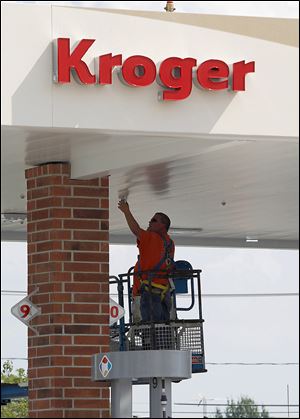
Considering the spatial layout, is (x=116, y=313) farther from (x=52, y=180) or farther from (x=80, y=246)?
(x=52, y=180)

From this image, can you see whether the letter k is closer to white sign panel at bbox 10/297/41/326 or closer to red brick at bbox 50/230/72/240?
red brick at bbox 50/230/72/240

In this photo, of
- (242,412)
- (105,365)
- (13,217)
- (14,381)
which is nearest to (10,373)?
(14,381)

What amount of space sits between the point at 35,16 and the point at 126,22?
0.92 meters

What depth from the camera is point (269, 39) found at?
16453mm

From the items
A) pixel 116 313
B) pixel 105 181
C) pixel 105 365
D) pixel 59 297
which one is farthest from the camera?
pixel 116 313

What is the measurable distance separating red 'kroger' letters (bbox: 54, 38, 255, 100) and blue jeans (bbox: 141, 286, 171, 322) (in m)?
2.86

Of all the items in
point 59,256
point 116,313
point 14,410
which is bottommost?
point 14,410

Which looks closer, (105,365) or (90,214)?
(105,365)

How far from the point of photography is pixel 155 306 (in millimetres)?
18250

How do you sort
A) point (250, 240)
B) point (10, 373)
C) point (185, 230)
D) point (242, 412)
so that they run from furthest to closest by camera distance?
point (10, 373) → point (242, 412) → point (250, 240) → point (185, 230)

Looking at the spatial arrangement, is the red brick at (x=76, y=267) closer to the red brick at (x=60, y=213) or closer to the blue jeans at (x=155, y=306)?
the red brick at (x=60, y=213)

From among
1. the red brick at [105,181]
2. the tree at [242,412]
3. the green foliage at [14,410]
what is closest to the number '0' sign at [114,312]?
the red brick at [105,181]

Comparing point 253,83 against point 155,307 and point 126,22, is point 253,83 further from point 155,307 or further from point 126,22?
point 155,307

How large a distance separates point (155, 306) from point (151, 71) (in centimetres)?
323
